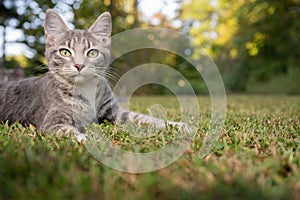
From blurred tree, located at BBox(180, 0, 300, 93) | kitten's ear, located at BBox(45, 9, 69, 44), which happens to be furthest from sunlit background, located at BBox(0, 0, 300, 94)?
kitten's ear, located at BBox(45, 9, 69, 44)

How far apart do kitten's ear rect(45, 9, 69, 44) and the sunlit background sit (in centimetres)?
412

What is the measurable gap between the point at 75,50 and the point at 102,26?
0.40 metres

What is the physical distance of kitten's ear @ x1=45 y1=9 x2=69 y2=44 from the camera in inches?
105

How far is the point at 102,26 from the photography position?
282cm

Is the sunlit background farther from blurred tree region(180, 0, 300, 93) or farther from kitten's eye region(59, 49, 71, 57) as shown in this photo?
kitten's eye region(59, 49, 71, 57)

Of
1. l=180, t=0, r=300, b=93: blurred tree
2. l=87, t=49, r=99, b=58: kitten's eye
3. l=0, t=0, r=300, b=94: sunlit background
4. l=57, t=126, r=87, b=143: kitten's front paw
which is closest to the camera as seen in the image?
l=57, t=126, r=87, b=143: kitten's front paw

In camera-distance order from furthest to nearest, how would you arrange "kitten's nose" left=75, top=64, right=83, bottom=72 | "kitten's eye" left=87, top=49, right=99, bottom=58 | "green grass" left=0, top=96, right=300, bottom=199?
"kitten's eye" left=87, top=49, right=99, bottom=58
"kitten's nose" left=75, top=64, right=83, bottom=72
"green grass" left=0, top=96, right=300, bottom=199

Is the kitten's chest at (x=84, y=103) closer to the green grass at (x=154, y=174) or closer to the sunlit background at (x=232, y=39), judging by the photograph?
the green grass at (x=154, y=174)

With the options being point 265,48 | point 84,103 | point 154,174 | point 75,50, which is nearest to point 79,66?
point 75,50

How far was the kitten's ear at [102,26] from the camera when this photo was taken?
2785 millimetres

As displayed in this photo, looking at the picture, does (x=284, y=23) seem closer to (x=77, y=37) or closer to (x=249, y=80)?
(x=249, y=80)

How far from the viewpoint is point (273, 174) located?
47.4 inches

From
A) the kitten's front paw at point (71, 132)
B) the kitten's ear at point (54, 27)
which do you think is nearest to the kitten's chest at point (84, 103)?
the kitten's front paw at point (71, 132)

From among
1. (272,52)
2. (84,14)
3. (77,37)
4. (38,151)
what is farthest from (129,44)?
(272,52)
